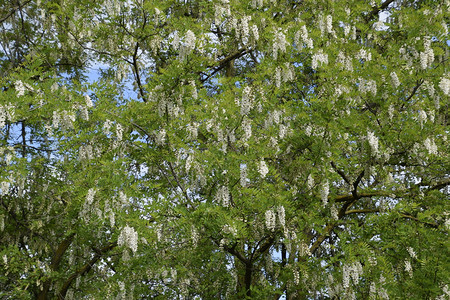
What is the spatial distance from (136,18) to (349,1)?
4.76m

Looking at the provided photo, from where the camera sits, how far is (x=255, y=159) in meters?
6.83

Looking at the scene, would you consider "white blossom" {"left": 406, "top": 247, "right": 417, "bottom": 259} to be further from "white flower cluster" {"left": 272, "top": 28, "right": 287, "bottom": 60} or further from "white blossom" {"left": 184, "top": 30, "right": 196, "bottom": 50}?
"white blossom" {"left": 184, "top": 30, "right": 196, "bottom": 50}

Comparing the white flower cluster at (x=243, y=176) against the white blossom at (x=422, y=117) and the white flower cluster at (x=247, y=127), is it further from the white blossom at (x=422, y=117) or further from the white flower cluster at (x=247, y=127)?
the white blossom at (x=422, y=117)

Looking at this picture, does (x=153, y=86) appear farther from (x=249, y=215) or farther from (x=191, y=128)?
(x=249, y=215)


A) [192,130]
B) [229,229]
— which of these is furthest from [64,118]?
[229,229]

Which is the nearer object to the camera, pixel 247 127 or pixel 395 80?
pixel 247 127

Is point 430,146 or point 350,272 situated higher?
point 430,146

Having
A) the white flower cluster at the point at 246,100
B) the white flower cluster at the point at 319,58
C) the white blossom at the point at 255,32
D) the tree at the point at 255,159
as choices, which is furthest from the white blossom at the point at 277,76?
the white blossom at the point at 255,32

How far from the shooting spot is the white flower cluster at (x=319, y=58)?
Result: 26.2 feet

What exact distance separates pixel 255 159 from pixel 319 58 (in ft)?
8.04

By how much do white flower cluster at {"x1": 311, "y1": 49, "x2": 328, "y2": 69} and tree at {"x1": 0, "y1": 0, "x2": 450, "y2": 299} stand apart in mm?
22

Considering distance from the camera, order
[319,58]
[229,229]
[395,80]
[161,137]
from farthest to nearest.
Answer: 1. [319,58]
2. [395,80]
3. [161,137]
4. [229,229]

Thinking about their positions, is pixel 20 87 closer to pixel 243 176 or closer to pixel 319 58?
pixel 243 176

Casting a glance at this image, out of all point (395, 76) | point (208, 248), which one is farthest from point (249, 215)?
point (395, 76)
